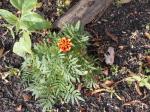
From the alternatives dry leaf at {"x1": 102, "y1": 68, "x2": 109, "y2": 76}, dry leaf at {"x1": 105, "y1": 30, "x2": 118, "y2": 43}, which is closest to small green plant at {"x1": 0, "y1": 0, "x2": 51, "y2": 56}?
dry leaf at {"x1": 102, "y1": 68, "x2": 109, "y2": 76}

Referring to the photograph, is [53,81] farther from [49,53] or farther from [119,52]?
[119,52]

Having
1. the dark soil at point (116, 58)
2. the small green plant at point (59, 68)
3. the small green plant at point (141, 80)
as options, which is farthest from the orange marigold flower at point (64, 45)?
the small green plant at point (141, 80)

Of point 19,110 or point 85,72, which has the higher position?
point 85,72

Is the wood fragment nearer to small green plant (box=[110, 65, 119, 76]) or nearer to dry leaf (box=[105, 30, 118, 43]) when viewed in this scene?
dry leaf (box=[105, 30, 118, 43])

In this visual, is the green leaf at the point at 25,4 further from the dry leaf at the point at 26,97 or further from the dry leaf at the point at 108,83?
the dry leaf at the point at 108,83

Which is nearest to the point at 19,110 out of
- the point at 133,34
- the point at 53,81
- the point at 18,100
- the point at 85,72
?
the point at 18,100

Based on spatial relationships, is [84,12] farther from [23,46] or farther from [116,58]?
[23,46]
